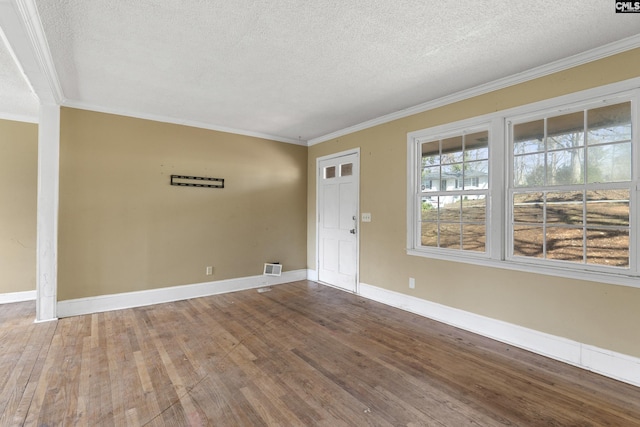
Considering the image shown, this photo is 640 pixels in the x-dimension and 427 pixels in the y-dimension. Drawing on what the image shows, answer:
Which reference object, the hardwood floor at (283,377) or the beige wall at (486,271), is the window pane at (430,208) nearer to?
the beige wall at (486,271)

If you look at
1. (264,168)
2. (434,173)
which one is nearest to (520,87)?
(434,173)

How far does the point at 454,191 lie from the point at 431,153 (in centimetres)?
58

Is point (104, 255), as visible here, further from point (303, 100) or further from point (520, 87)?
point (520, 87)

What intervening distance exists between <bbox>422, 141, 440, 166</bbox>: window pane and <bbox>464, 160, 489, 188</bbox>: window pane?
1.27 ft

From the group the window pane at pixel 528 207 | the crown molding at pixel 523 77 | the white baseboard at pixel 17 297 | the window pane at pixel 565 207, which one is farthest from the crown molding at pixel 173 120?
the window pane at pixel 565 207

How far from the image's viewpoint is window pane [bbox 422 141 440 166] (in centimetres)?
362

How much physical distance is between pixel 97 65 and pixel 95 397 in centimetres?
269

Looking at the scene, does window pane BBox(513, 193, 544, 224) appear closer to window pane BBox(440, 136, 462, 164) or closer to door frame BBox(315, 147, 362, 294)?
window pane BBox(440, 136, 462, 164)

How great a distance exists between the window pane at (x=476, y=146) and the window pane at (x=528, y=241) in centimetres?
82

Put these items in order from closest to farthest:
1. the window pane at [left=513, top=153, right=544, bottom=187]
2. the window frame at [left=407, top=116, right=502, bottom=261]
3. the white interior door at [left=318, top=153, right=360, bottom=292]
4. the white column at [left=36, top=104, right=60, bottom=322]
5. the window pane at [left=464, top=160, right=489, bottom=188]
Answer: the window pane at [left=513, top=153, right=544, bottom=187] → the window frame at [left=407, top=116, right=502, bottom=261] → the window pane at [left=464, top=160, right=489, bottom=188] → the white column at [left=36, top=104, right=60, bottom=322] → the white interior door at [left=318, top=153, right=360, bottom=292]

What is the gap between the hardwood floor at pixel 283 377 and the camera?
1.87m

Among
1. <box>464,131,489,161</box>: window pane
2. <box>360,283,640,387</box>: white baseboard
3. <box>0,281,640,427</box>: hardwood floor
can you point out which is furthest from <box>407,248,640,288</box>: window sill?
<box>464,131,489,161</box>: window pane

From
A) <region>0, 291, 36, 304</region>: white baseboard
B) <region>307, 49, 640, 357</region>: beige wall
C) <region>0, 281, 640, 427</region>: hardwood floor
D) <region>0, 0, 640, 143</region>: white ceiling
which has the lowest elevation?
<region>0, 281, 640, 427</region>: hardwood floor

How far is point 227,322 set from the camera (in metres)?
3.40
